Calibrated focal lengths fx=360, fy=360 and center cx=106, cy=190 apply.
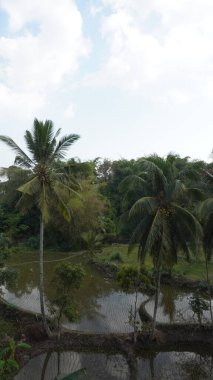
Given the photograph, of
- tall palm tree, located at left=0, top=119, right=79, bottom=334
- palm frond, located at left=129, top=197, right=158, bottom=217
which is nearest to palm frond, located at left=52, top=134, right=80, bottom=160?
tall palm tree, located at left=0, top=119, right=79, bottom=334

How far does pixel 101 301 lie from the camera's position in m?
17.9

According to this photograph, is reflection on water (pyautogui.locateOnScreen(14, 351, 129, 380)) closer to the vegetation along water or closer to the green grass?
the vegetation along water

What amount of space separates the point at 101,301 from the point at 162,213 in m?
7.97

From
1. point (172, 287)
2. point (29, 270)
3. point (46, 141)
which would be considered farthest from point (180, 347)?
point (29, 270)

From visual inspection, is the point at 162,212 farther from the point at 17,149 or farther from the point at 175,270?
the point at 175,270

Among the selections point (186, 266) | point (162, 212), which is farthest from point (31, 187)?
point (186, 266)

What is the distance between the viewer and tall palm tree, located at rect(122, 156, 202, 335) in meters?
11.6

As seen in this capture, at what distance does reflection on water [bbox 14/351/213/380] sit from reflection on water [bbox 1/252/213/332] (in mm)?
1967

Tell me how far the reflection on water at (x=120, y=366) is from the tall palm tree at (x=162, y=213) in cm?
295

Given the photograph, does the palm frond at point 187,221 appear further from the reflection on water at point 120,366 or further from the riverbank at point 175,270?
the riverbank at point 175,270

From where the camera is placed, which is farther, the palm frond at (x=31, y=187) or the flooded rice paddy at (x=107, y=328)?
the palm frond at (x=31, y=187)

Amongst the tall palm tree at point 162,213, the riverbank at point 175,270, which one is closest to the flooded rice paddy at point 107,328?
the riverbank at point 175,270

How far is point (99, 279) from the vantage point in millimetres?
22250

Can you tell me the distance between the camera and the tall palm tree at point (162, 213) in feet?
38.0
